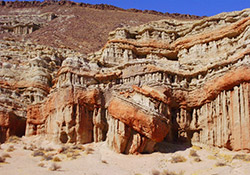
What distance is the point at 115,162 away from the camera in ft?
87.6

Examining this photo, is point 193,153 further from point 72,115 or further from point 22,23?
point 22,23

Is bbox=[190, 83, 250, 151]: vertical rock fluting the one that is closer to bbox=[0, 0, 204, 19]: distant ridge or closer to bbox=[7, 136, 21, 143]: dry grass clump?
bbox=[7, 136, 21, 143]: dry grass clump

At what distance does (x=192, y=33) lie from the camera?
156 feet

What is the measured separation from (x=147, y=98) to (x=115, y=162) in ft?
21.9

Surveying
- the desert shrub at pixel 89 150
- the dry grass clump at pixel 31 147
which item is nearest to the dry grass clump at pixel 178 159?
the desert shrub at pixel 89 150

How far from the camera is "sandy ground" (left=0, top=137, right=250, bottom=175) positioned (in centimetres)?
Answer: 2372

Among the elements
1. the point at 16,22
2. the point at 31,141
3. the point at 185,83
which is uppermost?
the point at 16,22

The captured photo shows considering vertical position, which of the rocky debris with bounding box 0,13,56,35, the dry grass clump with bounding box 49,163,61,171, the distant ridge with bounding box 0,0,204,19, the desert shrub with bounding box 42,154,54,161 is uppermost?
the distant ridge with bounding box 0,0,204,19

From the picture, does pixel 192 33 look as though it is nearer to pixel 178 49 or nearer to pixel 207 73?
pixel 178 49

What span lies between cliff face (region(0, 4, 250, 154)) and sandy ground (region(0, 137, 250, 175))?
1244 millimetres

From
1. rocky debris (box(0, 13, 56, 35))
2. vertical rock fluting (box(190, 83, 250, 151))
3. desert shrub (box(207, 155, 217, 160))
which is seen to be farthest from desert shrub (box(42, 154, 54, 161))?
rocky debris (box(0, 13, 56, 35))

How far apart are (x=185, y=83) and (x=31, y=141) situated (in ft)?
49.0

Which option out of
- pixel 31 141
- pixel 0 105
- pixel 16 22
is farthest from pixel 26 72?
pixel 16 22

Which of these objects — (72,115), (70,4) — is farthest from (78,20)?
(72,115)
